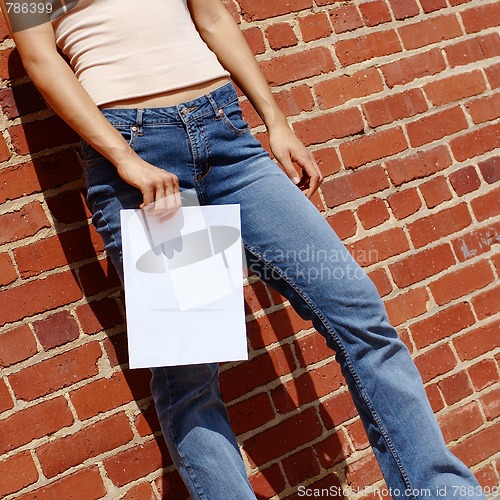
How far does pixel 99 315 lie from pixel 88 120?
1.95ft

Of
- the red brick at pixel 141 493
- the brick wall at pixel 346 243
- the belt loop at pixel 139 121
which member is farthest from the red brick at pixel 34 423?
the belt loop at pixel 139 121

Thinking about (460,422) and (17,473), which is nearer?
(17,473)

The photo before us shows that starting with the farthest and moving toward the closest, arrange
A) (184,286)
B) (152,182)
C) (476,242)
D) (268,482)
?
(476,242), (268,482), (184,286), (152,182)

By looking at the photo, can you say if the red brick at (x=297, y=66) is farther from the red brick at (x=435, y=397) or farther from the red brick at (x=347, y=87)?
the red brick at (x=435, y=397)

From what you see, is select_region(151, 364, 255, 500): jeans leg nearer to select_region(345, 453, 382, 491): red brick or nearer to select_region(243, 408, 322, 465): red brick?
select_region(243, 408, 322, 465): red brick

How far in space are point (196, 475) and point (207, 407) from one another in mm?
134

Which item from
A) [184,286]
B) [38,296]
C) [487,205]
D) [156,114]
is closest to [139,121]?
[156,114]

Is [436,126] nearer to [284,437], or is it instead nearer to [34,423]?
[284,437]

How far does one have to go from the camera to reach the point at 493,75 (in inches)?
92.2

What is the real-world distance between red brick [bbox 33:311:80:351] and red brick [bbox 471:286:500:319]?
1167mm

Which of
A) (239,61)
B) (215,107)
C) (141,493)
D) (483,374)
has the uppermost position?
(239,61)

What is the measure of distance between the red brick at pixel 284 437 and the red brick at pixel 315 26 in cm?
103

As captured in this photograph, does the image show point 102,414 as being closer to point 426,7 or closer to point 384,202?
point 384,202

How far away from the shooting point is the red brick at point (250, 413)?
6.37 ft
